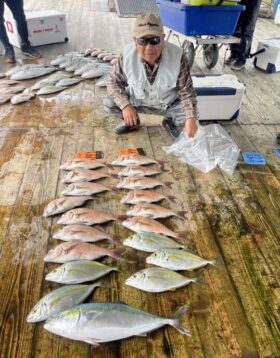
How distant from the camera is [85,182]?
2205mm

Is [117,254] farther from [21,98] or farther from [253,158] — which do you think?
[21,98]

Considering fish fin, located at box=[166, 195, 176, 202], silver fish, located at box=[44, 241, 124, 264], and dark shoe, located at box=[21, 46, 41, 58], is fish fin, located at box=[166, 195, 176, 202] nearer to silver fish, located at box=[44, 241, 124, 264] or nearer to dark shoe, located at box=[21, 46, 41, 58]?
silver fish, located at box=[44, 241, 124, 264]

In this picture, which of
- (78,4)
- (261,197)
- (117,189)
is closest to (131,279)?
(117,189)

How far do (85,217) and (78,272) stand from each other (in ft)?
1.33

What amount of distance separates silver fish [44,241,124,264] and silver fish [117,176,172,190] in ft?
1.98

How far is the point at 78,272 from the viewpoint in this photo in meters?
1.56

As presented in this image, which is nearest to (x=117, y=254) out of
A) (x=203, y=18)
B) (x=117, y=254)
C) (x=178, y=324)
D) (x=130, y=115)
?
(x=117, y=254)

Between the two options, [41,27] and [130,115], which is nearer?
[130,115]

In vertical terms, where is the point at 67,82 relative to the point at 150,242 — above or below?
below

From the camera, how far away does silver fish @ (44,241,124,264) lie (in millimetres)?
1650

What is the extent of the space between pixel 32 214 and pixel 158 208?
0.78 m

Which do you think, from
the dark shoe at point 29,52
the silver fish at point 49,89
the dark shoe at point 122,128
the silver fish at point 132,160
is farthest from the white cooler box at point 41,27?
the silver fish at point 132,160

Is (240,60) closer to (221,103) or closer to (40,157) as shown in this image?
(221,103)

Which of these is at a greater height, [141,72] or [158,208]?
[141,72]
